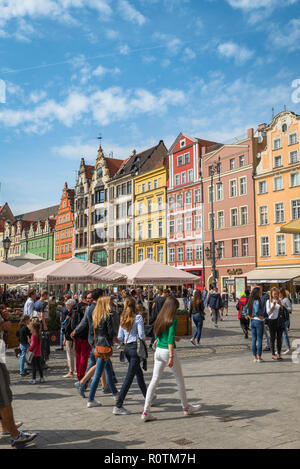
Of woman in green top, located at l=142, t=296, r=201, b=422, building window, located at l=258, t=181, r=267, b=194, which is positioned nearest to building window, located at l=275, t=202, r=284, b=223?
building window, located at l=258, t=181, r=267, b=194

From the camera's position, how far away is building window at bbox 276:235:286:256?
3944cm

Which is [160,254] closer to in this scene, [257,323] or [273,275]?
[273,275]

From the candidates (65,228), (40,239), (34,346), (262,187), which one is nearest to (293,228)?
(34,346)

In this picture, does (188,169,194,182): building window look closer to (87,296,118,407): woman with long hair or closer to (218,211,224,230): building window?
(218,211,224,230): building window

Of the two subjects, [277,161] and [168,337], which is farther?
[277,161]

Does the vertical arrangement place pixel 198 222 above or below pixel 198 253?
above

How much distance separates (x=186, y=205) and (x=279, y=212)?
1219 cm

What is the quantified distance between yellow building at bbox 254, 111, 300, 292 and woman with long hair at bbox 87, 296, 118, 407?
31.5 metres

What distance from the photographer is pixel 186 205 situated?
49.8 meters

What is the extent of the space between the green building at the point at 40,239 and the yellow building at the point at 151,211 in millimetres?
25858

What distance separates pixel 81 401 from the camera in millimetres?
7574

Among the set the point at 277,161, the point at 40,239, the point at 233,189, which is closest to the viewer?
the point at 277,161
